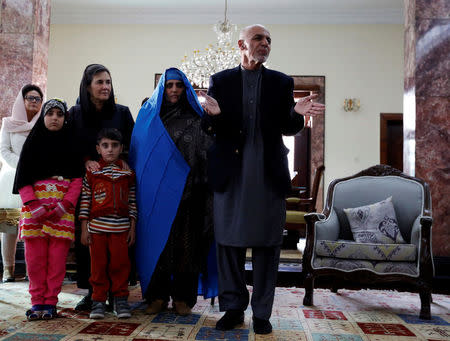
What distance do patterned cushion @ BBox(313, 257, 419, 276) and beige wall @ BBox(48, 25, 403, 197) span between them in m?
4.43

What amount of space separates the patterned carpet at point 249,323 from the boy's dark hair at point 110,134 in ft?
3.42

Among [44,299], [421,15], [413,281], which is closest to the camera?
[44,299]

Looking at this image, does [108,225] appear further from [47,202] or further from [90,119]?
[90,119]

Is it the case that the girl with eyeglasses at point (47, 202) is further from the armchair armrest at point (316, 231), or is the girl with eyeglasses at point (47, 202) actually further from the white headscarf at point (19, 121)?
the armchair armrest at point (316, 231)

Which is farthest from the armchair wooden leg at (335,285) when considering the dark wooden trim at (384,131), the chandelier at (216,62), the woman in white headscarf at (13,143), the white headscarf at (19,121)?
the dark wooden trim at (384,131)

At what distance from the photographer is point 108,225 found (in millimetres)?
2656

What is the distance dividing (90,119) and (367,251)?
2.09m

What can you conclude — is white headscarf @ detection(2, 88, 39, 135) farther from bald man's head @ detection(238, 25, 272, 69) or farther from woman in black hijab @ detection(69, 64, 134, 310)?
bald man's head @ detection(238, 25, 272, 69)

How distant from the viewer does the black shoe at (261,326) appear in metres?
2.40

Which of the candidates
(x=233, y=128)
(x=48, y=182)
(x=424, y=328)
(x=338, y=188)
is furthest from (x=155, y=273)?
(x=338, y=188)

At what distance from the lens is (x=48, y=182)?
106 inches

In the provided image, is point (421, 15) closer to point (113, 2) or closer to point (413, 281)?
point (413, 281)

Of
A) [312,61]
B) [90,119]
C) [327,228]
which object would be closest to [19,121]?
[90,119]

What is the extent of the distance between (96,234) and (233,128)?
1.01m
